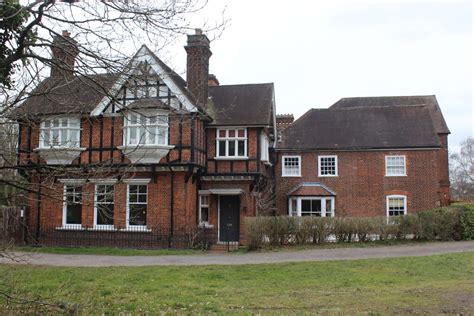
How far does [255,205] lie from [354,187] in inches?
290

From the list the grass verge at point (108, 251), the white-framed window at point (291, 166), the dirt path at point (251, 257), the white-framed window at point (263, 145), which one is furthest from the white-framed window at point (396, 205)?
the grass verge at point (108, 251)

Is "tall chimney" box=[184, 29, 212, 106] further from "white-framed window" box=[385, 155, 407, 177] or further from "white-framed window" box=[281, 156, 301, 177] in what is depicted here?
"white-framed window" box=[385, 155, 407, 177]

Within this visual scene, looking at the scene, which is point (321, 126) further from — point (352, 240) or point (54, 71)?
point (54, 71)

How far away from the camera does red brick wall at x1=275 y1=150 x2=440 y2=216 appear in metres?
27.5

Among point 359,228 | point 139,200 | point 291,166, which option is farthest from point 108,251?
point 291,166

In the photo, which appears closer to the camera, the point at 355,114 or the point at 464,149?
the point at 355,114

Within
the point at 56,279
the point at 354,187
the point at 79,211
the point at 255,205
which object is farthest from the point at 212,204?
the point at 56,279

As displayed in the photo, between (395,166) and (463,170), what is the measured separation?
215 feet

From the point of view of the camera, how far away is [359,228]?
2139 cm

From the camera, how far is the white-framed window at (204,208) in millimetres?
24078

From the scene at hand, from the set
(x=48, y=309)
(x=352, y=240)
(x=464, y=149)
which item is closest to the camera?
(x=48, y=309)

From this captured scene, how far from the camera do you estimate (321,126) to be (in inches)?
1217

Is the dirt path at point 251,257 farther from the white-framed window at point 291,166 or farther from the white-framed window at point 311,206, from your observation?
the white-framed window at point 291,166

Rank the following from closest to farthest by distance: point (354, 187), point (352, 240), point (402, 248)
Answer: point (402, 248) < point (352, 240) < point (354, 187)
